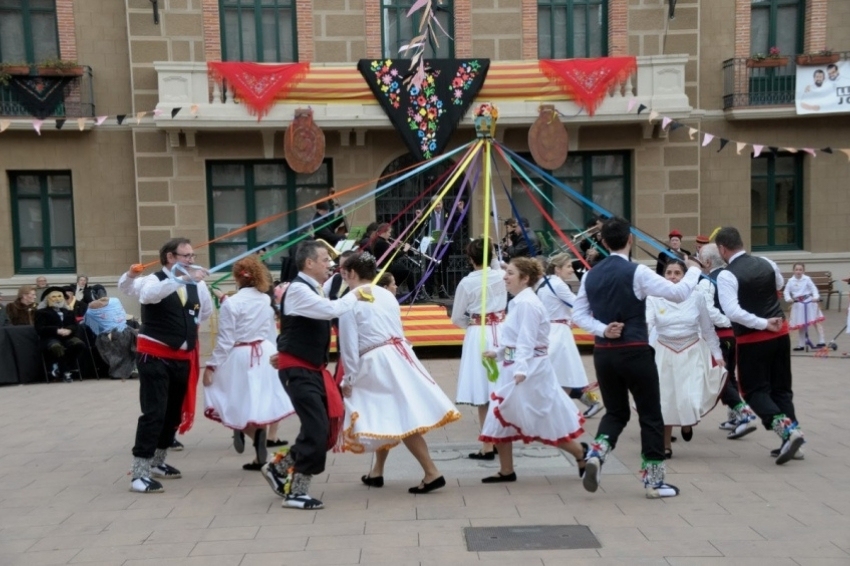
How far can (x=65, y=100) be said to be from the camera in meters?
17.1

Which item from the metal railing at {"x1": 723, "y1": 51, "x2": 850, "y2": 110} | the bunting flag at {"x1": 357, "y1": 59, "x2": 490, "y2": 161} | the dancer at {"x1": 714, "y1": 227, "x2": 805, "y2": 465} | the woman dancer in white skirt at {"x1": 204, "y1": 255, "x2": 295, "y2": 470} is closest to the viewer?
the dancer at {"x1": 714, "y1": 227, "x2": 805, "y2": 465}

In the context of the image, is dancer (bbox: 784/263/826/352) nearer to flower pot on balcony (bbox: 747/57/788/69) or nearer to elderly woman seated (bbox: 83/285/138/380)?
flower pot on balcony (bbox: 747/57/788/69)

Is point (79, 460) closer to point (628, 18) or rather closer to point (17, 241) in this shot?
point (17, 241)

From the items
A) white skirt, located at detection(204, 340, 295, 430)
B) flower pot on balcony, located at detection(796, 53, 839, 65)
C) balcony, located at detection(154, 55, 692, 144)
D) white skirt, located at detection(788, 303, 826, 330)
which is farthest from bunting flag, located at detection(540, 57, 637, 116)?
white skirt, located at detection(204, 340, 295, 430)

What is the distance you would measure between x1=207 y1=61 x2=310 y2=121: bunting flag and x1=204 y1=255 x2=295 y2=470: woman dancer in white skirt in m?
9.97

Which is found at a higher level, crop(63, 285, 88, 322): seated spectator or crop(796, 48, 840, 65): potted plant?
crop(796, 48, 840, 65): potted plant

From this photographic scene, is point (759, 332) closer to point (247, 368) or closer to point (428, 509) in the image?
point (428, 509)

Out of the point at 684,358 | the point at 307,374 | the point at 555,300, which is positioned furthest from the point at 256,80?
the point at 307,374

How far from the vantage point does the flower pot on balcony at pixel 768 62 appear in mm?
17891

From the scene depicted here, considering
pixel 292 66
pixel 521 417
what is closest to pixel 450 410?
pixel 521 417

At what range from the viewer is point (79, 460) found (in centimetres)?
750

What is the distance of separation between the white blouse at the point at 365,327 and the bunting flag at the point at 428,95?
1117 cm

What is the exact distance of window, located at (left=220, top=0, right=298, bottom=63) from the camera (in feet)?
56.6

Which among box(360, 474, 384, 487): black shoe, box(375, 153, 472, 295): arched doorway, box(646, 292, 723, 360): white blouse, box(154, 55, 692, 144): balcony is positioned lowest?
box(360, 474, 384, 487): black shoe
